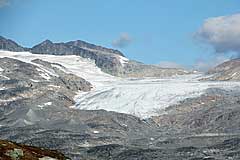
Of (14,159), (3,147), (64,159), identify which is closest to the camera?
(14,159)

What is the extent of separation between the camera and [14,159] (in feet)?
124

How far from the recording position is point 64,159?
4681cm

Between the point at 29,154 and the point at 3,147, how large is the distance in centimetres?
190

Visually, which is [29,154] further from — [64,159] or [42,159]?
[64,159]

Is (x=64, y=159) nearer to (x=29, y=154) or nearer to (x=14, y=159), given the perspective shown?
(x=29, y=154)

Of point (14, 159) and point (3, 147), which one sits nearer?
point (14, 159)

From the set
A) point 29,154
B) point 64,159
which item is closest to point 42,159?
point 29,154

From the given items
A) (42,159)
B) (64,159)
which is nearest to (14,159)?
(42,159)

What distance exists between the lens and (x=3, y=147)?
41.9 meters

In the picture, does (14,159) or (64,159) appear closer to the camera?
(14,159)

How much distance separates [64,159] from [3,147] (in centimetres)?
641

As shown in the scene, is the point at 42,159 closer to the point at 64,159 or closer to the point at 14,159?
the point at 14,159

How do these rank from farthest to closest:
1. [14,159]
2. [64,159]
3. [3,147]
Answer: [64,159] → [3,147] → [14,159]

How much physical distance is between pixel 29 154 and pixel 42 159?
86.0 inches
